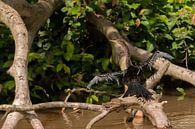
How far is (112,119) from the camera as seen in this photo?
476 centimetres

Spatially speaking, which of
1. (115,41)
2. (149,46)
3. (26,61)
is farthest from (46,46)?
(26,61)

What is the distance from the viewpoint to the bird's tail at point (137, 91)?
13.3 feet

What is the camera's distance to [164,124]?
372 centimetres

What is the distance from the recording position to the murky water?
14.8 ft

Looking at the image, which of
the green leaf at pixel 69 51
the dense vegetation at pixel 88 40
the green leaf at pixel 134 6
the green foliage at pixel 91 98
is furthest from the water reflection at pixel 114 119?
the green leaf at pixel 134 6

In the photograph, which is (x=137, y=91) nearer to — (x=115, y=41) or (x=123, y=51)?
(x=123, y=51)

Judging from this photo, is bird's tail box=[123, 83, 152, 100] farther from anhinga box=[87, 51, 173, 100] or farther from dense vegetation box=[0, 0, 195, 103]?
dense vegetation box=[0, 0, 195, 103]

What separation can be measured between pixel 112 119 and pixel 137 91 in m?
0.69

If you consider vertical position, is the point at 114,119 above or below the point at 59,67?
below

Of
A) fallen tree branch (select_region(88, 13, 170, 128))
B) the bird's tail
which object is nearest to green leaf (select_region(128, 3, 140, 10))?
fallen tree branch (select_region(88, 13, 170, 128))

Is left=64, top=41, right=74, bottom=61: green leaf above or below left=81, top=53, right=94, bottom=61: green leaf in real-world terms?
above

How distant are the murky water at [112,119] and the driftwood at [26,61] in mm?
324

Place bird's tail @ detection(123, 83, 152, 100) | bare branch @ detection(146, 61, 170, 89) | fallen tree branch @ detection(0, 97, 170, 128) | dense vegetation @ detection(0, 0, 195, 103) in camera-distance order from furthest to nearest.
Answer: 1. dense vegetation @ detection(0, 0, 195, 103)
2. bare branch @ detection(146, 61, 170, 89)
3. bird's tail @ detection(123, 83, 152, 100)
4. fallen tree branch @ detection(0, 97, 170, 128)

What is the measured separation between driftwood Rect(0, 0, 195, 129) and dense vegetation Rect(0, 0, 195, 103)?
0.24 m
